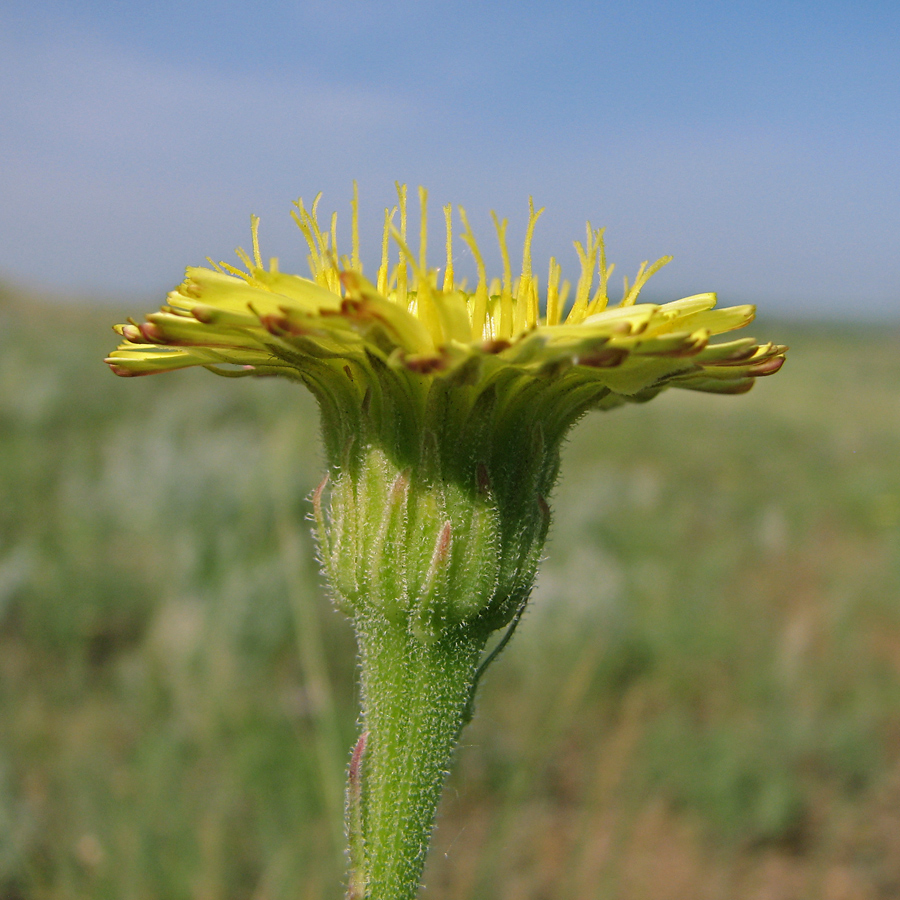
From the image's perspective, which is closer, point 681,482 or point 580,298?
point 580,298

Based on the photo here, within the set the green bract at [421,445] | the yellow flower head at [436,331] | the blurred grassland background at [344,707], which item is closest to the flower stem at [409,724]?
the green bract at [421,445]

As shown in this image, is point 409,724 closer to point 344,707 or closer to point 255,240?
point 255,240

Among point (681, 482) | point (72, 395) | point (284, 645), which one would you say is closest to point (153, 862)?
point (284, 645)

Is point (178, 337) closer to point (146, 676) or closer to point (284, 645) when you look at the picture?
point (146, 676)

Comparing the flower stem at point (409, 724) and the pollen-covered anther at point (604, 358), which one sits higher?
the pollen-covered anther at point (604, 358)

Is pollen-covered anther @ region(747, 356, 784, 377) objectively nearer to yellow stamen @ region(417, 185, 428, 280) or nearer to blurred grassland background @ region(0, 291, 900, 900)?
yellow stamen @ region(417, 185, 428, 280)

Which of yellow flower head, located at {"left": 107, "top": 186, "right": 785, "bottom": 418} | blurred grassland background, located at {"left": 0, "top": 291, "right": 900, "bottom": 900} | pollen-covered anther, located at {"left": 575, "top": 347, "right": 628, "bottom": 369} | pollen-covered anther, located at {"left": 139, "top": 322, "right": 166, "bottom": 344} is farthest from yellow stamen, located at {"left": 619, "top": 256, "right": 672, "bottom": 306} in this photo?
blurred grassland background, located at {"left": 0, "top": 291, "right": 900, "bottom": 900}

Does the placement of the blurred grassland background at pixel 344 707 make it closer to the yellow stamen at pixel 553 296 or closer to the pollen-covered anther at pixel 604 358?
the yellow stamen at pixel 553 296

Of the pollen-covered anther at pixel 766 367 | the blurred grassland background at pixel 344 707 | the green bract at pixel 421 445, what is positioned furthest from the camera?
the blurred grassland background at pixel 344 707
